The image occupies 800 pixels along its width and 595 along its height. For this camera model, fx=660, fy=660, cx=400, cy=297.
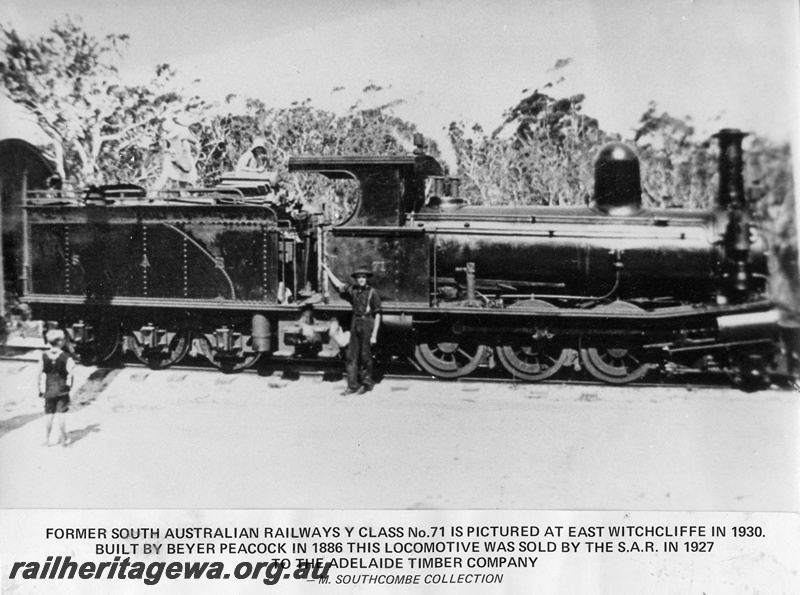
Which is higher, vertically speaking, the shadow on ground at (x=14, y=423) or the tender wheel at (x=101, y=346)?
the tender wheel at (x=101, y=346)

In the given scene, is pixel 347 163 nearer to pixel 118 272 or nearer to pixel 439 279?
pixel 439 279

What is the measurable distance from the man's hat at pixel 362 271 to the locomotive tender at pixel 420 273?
0.08 meters

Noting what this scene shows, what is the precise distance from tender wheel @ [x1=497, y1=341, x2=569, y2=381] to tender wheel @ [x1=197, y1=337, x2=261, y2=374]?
96.8 inches

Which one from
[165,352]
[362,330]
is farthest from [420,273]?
[165,352]

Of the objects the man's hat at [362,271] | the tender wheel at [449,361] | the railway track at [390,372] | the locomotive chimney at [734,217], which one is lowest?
the railway track at [390,372]

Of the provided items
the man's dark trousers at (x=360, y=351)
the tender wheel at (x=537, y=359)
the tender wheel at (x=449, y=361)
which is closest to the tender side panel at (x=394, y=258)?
the man's dark trousers at (x=360, y=351)

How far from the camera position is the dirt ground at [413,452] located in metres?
5.18

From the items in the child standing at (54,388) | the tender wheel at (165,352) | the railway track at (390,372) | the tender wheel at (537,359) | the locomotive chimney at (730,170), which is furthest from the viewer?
the tender wheel at (165,352)

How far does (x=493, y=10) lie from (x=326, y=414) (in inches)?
147

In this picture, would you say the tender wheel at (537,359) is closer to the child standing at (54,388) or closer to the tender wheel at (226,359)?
the tender wheel at (226,359)

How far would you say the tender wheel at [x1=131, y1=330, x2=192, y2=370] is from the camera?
668 centimetres

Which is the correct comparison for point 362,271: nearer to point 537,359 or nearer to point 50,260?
point 537,359

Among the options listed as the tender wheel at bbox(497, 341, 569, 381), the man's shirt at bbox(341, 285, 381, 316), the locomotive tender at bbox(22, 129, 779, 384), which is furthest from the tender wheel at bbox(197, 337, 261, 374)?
the tender wheel at bbox(497, 341, 569, 381)

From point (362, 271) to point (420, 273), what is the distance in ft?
1.77
